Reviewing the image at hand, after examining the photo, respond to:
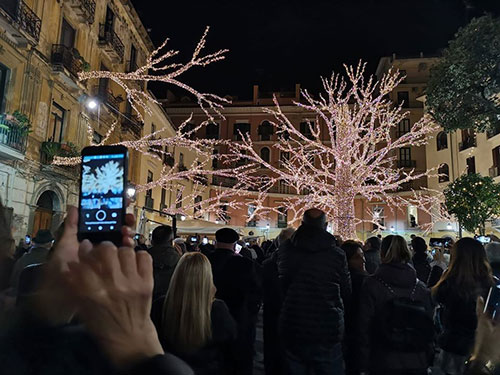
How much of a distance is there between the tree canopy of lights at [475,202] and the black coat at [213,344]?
55.3 feet

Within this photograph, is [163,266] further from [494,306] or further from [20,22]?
[20,22]

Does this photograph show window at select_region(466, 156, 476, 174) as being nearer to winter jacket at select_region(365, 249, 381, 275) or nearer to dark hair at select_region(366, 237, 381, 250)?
dark hair at select_region(366, 237, 381, 250)

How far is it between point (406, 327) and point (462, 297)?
0.94 meters

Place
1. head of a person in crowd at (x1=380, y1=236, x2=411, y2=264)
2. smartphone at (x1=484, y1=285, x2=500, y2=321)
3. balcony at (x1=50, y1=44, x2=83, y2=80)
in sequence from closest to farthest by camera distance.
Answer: smartphone at (x1=484, y1=285, x2=500, y2=321) → head of a person in crowd at (x1=380, y1=236, x2=411, y2=264) → balcony at (x1=50, y1=44, x2=83, y2=80)

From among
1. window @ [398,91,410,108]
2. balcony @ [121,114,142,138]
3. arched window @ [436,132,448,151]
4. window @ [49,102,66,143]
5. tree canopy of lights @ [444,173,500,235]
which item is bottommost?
tree canopy of lights @ [444,173,500,235]

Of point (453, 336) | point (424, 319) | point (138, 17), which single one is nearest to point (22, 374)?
point (424, 319)

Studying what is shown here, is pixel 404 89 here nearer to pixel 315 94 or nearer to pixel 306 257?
pixel 315 94

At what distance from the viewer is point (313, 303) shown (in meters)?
3.44

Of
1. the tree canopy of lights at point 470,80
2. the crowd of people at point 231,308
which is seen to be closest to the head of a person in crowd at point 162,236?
the crowd of people at point 231,308

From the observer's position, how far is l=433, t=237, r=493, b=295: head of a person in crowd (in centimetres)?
373

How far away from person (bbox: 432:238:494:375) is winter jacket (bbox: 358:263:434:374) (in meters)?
0.59

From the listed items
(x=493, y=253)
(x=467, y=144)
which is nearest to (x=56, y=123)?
(x=493, y=253)

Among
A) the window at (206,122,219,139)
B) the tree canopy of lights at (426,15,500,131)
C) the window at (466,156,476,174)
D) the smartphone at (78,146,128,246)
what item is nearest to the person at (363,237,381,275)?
the smartphone at (78,146,128,246)

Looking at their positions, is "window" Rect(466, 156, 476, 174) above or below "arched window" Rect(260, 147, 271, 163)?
below
